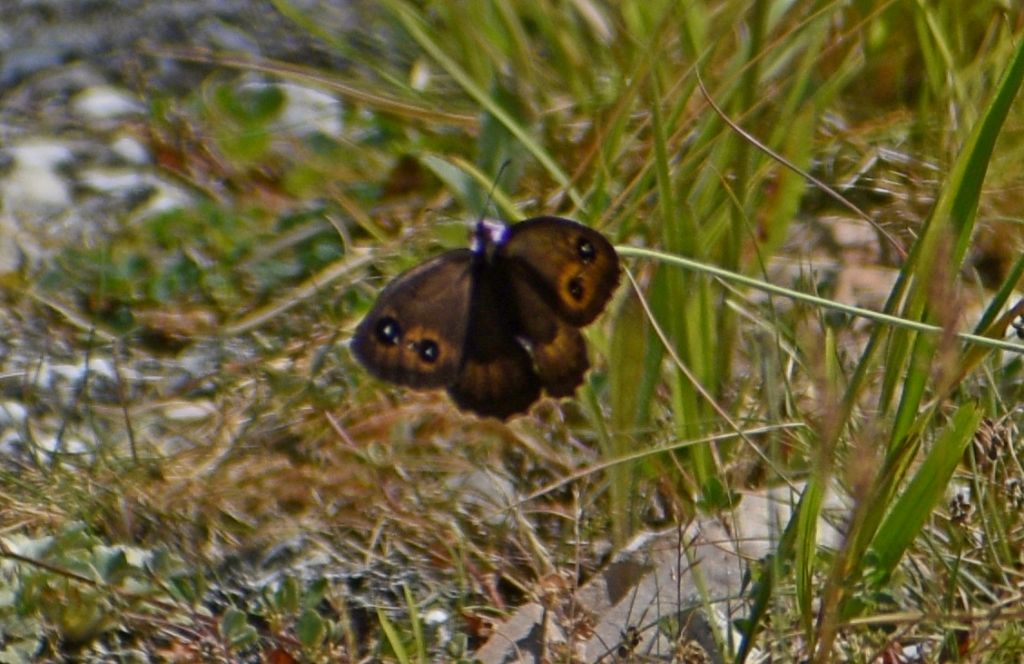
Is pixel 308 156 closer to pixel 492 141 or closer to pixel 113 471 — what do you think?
pixel 492 141

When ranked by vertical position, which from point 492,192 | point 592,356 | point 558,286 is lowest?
point 592,356

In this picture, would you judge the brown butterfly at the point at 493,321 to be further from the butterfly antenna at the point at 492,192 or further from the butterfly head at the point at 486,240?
the butterfly antenna at the point at 492,192

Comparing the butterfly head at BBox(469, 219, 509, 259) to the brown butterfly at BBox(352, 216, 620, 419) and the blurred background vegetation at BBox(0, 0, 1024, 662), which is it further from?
the blurred background vegetation at BBox(0, 0, 1024, 662)

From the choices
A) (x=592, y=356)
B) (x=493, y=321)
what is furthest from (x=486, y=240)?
(x=592, y=356)

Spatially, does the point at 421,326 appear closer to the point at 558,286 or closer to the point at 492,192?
the point at 558,286

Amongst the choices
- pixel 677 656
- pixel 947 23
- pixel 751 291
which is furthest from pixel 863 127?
pixel 677 656

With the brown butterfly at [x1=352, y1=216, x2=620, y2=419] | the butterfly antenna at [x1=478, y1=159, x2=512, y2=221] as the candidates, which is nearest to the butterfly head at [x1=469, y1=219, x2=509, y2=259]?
the brown butterfly at [x1=352, y1=216, x2=620, y2=419]

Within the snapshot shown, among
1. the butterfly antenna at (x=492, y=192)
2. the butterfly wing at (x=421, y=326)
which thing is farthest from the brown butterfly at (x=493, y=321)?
the butterfly antenna at (x=492, y=192)
